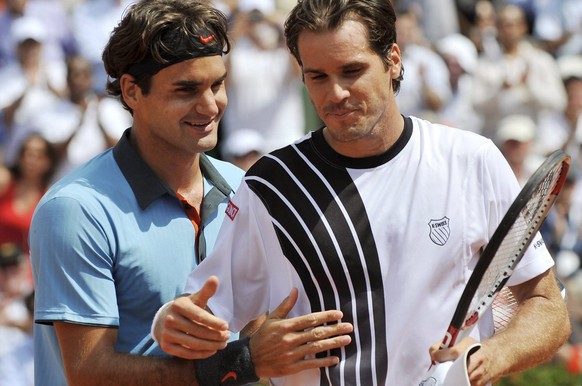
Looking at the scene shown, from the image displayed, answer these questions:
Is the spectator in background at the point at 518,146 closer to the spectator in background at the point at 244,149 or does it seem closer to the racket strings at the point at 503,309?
the spectator in background at the point at 244,149

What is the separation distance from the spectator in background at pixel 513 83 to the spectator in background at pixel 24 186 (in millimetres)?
4327

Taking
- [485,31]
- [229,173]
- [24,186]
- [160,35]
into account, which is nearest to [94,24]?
[24,186]

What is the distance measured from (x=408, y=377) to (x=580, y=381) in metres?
4.84

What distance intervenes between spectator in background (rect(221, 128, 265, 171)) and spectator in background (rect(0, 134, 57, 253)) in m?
1.56

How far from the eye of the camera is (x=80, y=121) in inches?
408

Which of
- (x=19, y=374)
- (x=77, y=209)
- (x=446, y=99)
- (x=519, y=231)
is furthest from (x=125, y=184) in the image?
(x=446, y=99)

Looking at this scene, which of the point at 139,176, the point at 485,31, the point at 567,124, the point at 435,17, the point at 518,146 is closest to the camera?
the point at 139,176

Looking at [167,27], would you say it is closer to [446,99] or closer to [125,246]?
[125,246]

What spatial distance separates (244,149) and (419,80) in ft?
7.00

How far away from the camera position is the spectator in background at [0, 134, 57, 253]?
9781 mm

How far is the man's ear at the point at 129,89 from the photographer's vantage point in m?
4.54

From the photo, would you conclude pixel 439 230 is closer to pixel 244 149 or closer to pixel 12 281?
pixel 12 281

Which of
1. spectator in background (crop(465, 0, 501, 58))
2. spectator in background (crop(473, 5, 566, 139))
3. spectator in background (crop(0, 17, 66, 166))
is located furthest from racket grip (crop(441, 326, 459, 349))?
spectator in background (crop(465, 0, 501, 58))

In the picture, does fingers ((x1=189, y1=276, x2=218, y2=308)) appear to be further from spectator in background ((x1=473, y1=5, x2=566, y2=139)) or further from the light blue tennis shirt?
spectator in background ((x1=473, y1=5, x2=566, y2=139))
